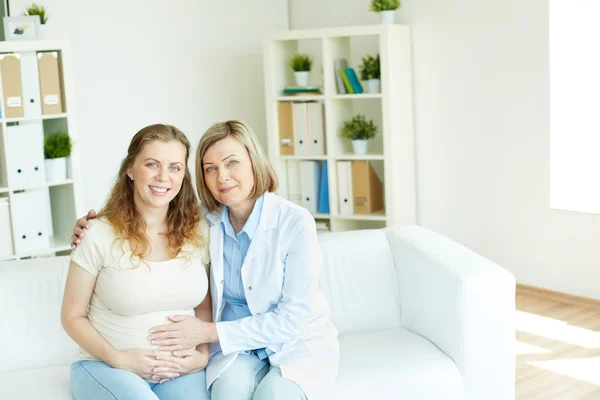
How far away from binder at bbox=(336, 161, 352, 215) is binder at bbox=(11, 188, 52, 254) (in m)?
1.77

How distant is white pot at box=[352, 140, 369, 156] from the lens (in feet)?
17.2

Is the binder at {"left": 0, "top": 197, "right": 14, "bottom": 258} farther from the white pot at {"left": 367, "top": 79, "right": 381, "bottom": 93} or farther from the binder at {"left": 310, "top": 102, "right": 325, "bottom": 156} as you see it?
the white pot at {"left": 367, "top": 79, "right": 381, "bottom": 93}

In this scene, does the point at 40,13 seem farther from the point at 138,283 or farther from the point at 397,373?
the point at 397,373

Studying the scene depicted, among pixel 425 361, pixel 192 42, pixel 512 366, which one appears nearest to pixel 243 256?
pixel 425 361

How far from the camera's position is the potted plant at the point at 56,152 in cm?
455

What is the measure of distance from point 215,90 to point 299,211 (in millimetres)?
3407

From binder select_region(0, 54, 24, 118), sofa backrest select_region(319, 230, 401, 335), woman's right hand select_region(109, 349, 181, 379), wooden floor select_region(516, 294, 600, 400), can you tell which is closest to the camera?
woman's right hand select_region(109, 349, 181, 379)

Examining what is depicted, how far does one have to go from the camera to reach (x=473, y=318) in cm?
264

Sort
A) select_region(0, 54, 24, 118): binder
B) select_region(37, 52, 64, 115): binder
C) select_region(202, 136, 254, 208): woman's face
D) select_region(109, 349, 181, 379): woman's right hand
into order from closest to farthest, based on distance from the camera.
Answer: select_region(109, 349, 181, 379): woman's right hand
select_region(202, 136, 254, 208): woman's face
select_region(0, 54, 24, 118): binder
select_region(37, 52, 64, 115): binder

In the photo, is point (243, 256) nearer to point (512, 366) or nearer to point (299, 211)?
point (299, 211)

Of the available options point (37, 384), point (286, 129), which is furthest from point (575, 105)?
point (37, 384)

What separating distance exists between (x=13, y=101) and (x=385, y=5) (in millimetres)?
2250

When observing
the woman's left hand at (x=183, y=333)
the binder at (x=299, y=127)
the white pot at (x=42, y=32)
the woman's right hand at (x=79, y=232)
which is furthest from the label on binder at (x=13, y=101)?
the woman's left hand at (x=183, y=333)

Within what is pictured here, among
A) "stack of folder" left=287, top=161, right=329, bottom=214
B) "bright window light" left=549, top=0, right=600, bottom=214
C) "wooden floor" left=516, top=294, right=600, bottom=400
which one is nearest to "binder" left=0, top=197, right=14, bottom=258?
"stack of folder" left=287, top=161, right=329, bottom=214
